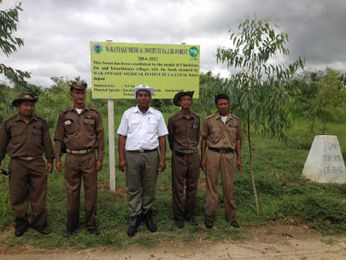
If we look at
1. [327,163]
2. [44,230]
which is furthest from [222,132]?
[327,163]

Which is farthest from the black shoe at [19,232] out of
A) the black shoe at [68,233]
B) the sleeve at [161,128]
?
the sleeve at [161,128]

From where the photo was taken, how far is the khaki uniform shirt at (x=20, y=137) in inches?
131

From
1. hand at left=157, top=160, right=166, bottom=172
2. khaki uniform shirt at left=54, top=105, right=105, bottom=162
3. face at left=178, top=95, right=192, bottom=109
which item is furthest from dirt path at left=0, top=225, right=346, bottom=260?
face at left=178, top=95, right=192, bottom=109

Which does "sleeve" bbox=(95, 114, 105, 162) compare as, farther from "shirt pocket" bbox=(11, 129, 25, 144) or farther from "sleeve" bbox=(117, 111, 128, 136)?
"shirt pocket" bbox=(11, 129, 25, 144)

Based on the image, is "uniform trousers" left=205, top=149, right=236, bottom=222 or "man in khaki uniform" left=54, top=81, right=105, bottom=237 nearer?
"man in khaki uniform" left=54, top=81, right=105, bottom=237

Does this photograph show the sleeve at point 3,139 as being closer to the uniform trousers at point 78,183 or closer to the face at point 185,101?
the uniform trousers at point 78,183

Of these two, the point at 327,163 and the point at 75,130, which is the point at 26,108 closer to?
the point at 75,130

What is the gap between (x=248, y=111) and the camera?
404 cm

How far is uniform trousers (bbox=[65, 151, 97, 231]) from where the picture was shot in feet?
11.0

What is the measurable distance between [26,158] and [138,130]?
1.53 meters

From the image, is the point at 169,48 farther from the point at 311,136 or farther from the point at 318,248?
the point at 311,136

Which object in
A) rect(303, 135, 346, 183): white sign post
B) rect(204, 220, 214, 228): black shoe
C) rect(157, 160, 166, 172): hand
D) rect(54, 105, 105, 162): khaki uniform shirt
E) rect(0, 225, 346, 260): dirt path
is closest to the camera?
rect(0, 225, 346, 260): dirt path

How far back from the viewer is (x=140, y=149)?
341 cm

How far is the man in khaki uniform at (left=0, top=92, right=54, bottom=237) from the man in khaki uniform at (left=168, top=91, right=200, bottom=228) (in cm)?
176
